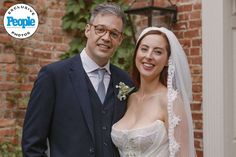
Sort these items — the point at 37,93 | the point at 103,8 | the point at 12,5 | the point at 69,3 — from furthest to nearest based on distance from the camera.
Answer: the point at 69,3, the point at 12,5, the point at 103,8, the point at 37,93

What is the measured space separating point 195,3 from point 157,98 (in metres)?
1.52

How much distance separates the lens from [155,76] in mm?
2953

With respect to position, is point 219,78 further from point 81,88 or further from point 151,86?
point 81,88

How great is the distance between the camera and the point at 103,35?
9.10 ft

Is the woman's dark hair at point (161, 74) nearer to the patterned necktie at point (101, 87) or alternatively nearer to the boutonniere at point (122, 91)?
the boutonniere at point (122, 91)


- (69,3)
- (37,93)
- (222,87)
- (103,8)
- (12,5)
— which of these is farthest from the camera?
(69,3)

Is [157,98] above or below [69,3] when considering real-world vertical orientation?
below

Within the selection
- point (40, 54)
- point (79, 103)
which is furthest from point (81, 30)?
point (79, 103)

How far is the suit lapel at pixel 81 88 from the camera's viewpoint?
2.69m

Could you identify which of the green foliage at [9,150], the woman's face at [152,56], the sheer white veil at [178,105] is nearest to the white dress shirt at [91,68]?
the woman's face at [152,56]

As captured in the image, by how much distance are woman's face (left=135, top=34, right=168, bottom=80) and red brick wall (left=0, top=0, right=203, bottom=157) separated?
1.26 meters

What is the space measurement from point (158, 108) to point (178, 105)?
16 cm

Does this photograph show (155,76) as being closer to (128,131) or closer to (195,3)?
(128,131)

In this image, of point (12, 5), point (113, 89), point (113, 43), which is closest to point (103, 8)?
point (113, 43)
